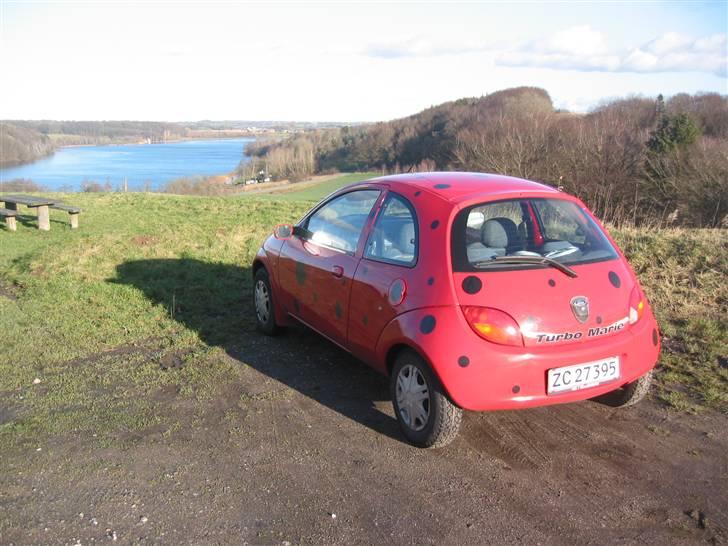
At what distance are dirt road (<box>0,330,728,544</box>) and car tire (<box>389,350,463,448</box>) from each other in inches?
5.1

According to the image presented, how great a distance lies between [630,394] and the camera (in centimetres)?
448

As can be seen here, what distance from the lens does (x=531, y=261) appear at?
13.1ft

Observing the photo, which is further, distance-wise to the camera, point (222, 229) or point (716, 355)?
point (222, 229)

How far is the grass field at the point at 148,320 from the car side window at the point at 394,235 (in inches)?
Result: 67.5

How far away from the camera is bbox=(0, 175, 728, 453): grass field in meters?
4.78

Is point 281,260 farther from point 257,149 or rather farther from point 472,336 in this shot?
point 257,149

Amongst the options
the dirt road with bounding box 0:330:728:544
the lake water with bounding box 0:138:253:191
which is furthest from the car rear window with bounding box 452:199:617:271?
the lake water with bounding box 0:138:253:191

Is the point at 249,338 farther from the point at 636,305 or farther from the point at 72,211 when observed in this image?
the point at 72,211

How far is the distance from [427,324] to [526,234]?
1.06 meters

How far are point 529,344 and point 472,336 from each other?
1.11 ft

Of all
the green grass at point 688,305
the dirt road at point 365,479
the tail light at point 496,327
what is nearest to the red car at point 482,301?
the tail light at point 496,327

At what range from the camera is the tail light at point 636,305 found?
13.5 feet

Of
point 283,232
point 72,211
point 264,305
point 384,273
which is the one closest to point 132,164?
point 72,211

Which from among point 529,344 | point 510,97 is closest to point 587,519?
point 529,344
